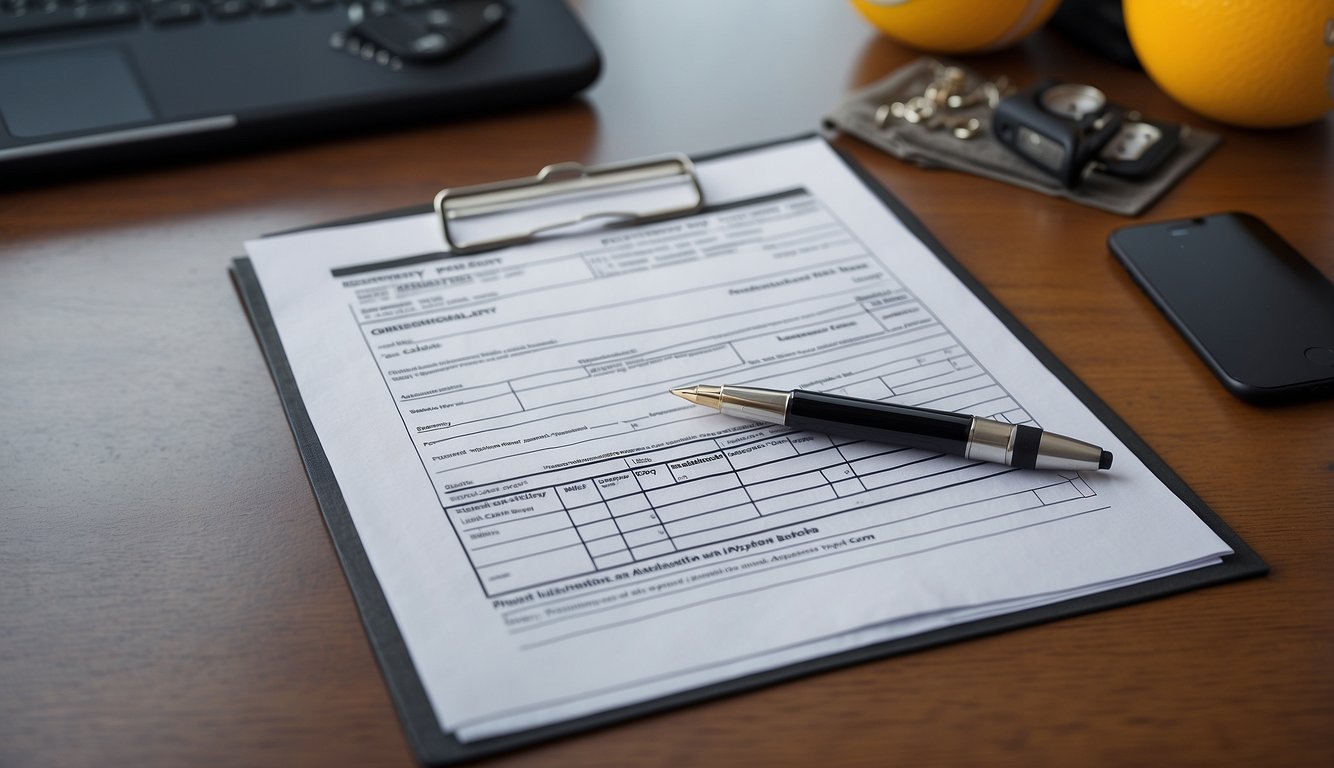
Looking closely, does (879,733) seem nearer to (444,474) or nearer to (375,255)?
(444,474)

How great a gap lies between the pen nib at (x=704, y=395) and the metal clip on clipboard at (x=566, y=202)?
0.17 m

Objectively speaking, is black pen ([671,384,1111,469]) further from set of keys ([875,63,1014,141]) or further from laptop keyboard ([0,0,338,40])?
laptop keyboard ([0,0,338,40])

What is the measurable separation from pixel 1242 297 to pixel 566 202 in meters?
0.39

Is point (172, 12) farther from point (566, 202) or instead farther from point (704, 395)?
point (704, 395)

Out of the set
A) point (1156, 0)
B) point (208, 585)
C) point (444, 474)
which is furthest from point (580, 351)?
point (1156, 0)

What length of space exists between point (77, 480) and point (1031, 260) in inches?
20.7

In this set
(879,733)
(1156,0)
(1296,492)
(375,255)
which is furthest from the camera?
(1156,0)

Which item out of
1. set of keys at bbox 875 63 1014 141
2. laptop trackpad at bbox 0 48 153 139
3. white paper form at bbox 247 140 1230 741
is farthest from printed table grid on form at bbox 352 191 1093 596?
laptop trackpad at bbox 0 48 153 139

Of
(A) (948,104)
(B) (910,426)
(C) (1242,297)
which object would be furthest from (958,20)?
(B) (910,426)

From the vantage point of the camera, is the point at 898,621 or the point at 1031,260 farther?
the point at 1031,260

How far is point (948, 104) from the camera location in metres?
0.79

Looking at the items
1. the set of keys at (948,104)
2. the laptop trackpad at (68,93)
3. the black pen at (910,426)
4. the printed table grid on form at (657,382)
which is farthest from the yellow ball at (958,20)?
the laptop trackpad at (68,93)

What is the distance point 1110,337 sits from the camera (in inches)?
24.4

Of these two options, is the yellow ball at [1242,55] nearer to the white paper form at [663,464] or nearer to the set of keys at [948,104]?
the set of keys at [948,104]
